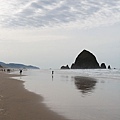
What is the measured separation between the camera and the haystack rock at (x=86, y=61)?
183 meters

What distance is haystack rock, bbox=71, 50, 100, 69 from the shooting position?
183 meters

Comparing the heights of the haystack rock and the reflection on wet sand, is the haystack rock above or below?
above

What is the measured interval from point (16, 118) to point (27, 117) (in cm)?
42

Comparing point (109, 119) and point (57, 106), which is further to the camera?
point (57, 106)

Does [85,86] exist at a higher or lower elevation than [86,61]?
lower

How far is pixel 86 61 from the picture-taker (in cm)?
18625

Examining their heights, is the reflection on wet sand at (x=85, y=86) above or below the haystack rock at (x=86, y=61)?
below

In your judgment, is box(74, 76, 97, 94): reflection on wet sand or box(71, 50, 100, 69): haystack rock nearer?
box(74, 76, 97, 94): reflection on wet sand

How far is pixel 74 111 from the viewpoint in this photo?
9539 mm

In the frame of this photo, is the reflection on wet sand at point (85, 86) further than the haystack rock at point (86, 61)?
No

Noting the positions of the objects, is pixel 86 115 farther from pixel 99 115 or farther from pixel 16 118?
pixel 16 118

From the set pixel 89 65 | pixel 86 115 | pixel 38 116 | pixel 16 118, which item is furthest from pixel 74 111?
pixel 89 65

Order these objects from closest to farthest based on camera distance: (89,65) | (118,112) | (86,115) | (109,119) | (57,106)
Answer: (109,119), (86,115), (118,112), (57,106), (89,65)

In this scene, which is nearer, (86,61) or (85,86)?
(85,86)
